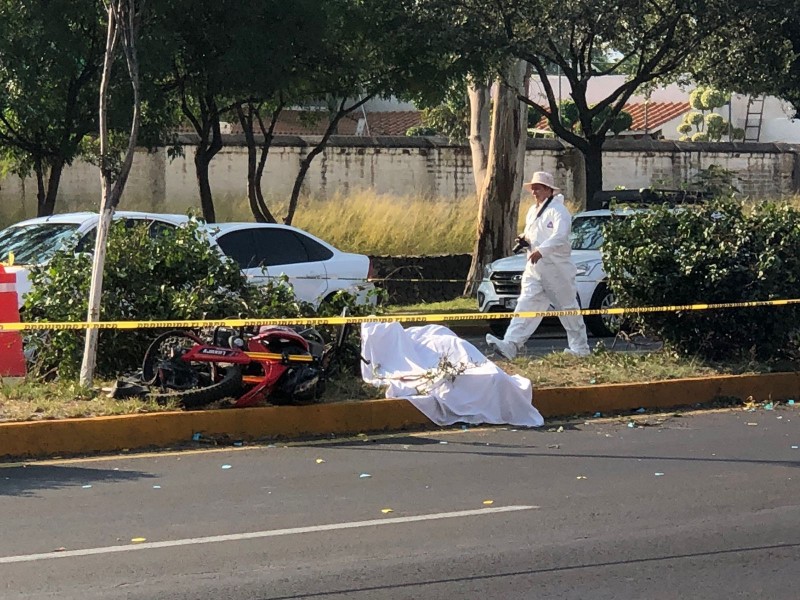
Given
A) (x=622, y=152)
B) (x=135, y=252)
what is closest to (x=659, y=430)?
(x=135, y=252)

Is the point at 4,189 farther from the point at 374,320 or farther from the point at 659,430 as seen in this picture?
the point at 659,430

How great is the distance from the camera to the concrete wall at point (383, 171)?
68.5 ft

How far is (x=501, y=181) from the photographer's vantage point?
1956 cm

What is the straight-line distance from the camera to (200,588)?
5.45 metres

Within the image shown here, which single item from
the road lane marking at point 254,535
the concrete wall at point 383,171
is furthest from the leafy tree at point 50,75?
the road lane marking at point 254,535

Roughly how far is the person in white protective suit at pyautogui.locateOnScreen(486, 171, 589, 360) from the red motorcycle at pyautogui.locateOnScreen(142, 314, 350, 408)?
295 cm

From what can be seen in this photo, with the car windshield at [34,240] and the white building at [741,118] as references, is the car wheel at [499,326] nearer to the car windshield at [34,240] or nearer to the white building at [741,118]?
the car windshield at [34,240]

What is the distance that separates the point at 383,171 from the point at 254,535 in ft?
58.8

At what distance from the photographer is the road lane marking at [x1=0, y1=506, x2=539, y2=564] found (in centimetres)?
593

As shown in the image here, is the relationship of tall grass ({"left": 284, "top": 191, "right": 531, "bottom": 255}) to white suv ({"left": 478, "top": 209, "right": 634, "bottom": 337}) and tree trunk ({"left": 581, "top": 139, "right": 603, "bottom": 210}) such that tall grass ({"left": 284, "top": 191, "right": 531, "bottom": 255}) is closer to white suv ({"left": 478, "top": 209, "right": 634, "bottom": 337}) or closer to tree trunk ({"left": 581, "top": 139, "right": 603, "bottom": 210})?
tree trunk ({"left": 581, "top": 139, "right": 603, "bottom": 210})

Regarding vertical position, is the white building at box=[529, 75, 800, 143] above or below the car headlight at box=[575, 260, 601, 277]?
above

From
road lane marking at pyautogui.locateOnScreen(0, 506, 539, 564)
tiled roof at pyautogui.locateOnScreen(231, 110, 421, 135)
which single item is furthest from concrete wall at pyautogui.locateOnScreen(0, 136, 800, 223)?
road lane marking at pyautogui.locateOnScreen(0, 506, 539, 564)

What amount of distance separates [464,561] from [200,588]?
1288 millimetres

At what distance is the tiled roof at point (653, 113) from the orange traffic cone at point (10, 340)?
33523 mm
